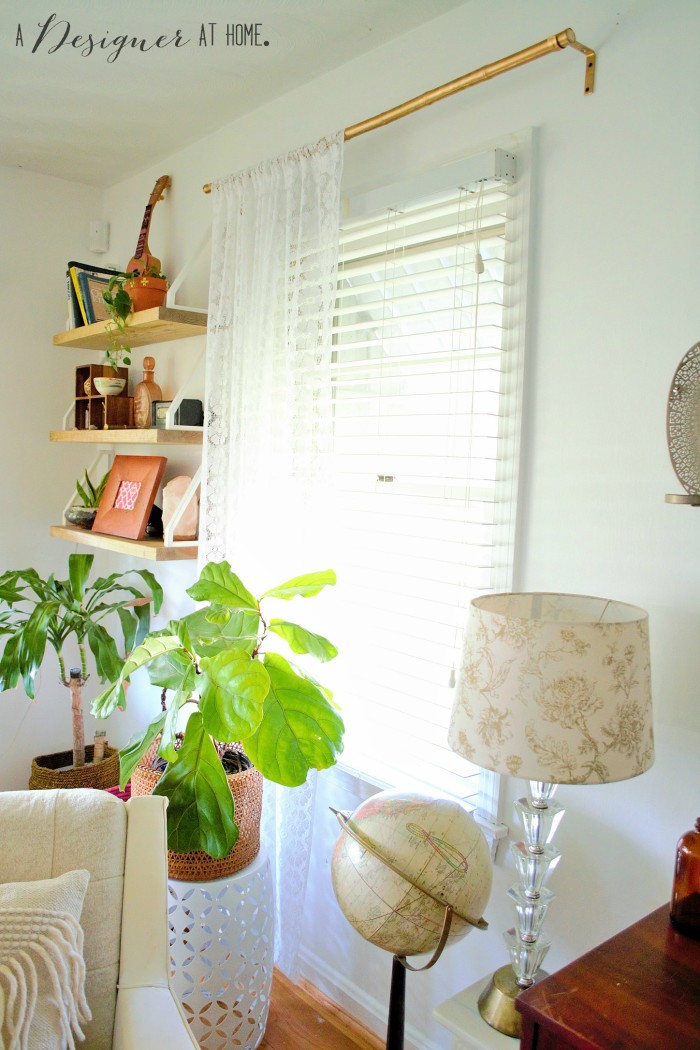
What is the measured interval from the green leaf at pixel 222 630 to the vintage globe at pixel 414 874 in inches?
20.2

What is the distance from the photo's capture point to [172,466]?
281 centimetres

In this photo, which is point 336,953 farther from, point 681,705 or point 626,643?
point 626,643

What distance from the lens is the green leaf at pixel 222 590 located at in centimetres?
182

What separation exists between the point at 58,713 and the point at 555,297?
263 cm

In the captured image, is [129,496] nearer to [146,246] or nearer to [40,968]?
[146,246]

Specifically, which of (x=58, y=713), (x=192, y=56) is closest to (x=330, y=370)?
(x=192, y=56)

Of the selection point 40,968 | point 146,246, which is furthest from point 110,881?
point 146,246

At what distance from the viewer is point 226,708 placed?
159 centimetres

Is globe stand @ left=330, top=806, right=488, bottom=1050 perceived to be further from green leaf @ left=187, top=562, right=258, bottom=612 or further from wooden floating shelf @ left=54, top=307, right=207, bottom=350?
wooden floating shelf @ left=54, top=307, right=207, bottom=350

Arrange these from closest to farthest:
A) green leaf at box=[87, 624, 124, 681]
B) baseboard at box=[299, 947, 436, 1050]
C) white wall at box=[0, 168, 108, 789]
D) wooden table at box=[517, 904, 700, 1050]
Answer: wooden table at box=[517, 904, 700, 1050] → baseboard at box=[299, 947, 436, 1050] → green leaf at box=[87, 624, 124, 681] → white wall at box=[0, 168, 108, 789]

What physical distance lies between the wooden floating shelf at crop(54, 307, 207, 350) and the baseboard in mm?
1820

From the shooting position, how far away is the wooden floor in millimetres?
1936

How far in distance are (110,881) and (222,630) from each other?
58 centimetres

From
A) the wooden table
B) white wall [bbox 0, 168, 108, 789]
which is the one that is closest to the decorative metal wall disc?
A: the wooden table
